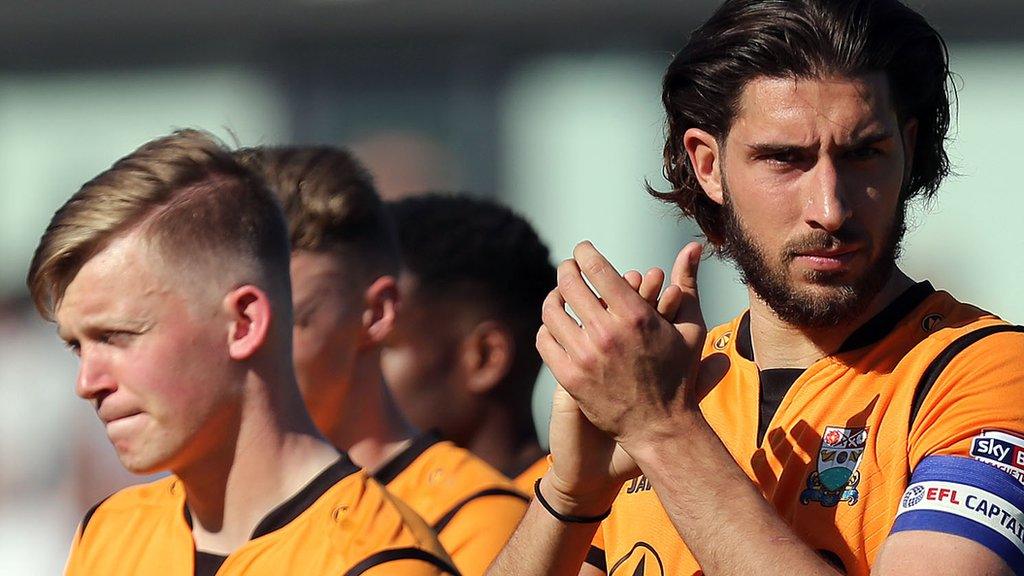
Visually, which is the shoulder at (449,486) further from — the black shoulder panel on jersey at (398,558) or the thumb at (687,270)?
the thumb at (687,270)

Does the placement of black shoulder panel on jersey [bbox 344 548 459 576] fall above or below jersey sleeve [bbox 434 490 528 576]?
above

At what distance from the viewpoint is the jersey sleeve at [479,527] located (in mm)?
3213

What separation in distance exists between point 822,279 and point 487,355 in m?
2.03

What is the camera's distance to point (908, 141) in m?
2.37

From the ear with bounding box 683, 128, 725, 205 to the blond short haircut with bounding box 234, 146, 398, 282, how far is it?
1279mm

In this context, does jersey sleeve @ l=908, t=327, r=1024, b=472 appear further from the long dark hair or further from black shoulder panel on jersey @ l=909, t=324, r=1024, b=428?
the long dark hair

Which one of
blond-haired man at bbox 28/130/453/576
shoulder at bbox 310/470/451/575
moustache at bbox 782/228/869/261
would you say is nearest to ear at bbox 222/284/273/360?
blond-haired man at bbox 28/130/453/576

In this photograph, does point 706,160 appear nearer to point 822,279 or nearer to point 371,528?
point 822,279

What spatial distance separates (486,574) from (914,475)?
764mm

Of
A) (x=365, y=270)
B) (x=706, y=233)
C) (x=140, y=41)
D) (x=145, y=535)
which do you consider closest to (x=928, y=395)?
(x=706, y=233)

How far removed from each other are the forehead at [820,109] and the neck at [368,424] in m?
1.58

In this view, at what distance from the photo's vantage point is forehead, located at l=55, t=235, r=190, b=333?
2.55m

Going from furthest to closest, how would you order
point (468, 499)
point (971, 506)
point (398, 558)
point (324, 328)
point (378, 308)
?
1. point (378, 308)
2. point (324, 328)
3. point (468, 499)
4. point (398, 558)
5. point (971, 506)

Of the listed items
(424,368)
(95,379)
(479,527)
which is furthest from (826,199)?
(424,368)
